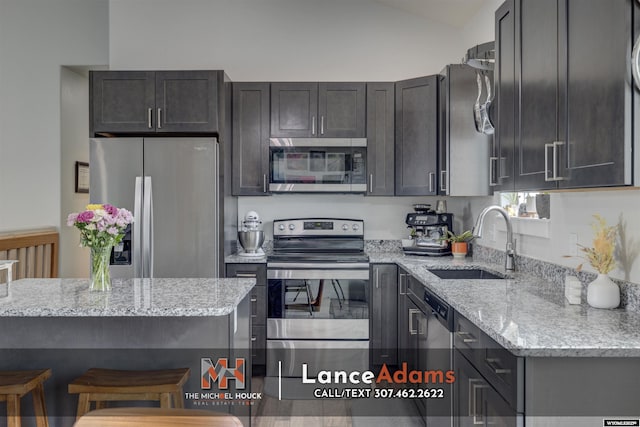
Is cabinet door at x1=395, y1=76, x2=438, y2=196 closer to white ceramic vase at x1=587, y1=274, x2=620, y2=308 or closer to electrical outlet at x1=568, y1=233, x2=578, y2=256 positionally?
electrical outlet at x1=568, y1=233, x2=578, y2=256

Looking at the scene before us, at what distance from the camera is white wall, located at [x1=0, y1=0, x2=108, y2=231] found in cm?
496

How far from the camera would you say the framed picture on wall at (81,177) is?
5336mm

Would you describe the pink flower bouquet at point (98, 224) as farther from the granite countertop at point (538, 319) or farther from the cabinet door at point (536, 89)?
the cabinet door at point (536, 89)

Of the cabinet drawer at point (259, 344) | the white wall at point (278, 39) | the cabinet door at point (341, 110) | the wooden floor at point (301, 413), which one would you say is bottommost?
the wooden floor at point (301, 413)

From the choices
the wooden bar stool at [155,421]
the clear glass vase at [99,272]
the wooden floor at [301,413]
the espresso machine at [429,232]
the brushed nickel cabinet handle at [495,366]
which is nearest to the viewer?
the wooden bar stool at [155,421]

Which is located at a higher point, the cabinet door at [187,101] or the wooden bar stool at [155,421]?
the cabinet door at [187,101]

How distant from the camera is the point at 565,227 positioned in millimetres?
2416

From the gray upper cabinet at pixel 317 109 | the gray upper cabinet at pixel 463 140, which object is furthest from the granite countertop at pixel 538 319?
the gray upper cabinet at pixel 317 109

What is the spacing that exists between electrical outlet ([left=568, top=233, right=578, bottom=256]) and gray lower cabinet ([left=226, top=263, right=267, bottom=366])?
209 cm

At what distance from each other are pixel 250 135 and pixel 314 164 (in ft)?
1.81

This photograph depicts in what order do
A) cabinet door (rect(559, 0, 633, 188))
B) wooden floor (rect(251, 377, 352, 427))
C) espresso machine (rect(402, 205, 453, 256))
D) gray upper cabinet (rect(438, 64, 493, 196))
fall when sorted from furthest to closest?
espresso machine (rect(402, 205, 453, 256)) → gray upper cabinet (rect(438, 64, 493, 196)) → wooden floor (rect(251, 377, 352, 427)) → cabinet door (rect(559, 0, 633, 188))

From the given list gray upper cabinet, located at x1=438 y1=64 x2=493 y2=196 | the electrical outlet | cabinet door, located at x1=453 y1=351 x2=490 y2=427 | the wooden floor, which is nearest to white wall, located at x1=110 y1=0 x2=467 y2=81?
gray upper cabinet, located at x1=438 y1=64 x2=493 y2=196

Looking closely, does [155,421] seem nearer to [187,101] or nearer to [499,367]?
[499,367]

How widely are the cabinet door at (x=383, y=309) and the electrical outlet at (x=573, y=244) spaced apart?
1.48 meters
